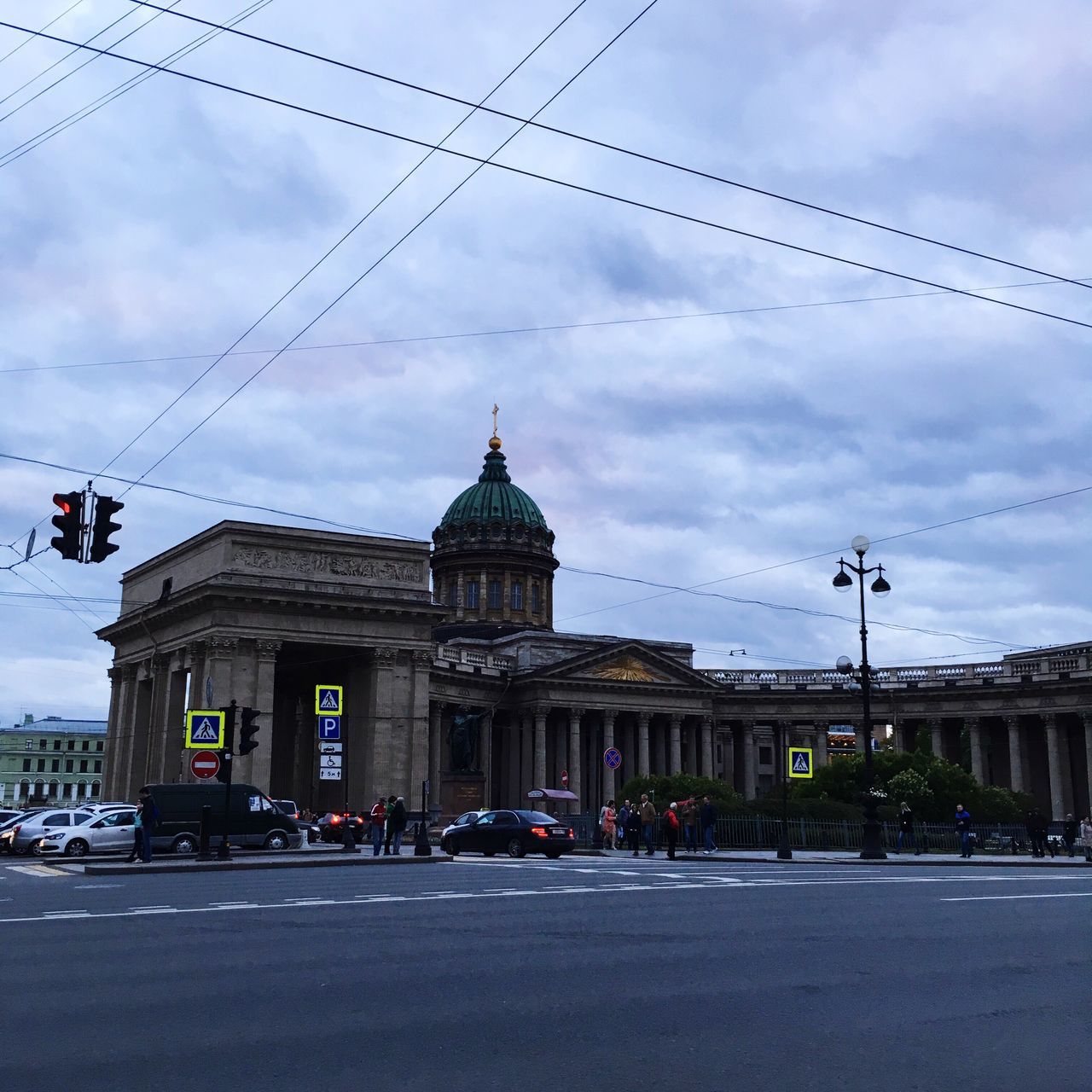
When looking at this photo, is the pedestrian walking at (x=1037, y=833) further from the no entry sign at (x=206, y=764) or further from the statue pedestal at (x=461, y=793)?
the statue pedestal at (x=461, y=793)

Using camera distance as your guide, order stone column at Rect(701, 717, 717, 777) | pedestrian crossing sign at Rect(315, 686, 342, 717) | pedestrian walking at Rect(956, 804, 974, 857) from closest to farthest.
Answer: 1. pedestrian walking at Rect(956, 804, 974, 857)
2. pedestrian crossing sign at Rect(315, 686, 342, 717)
3. stone column at Rect(701, 717, 717, 777)

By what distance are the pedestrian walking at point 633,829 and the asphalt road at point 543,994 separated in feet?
76.5

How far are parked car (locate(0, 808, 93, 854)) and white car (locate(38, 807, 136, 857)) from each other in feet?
3.32

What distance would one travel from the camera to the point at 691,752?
3718 inches

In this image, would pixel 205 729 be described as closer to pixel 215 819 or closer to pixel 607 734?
pixel 215 819

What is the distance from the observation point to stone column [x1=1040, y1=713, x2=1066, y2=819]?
3216 inches

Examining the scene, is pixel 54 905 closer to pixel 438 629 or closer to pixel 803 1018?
pixel 803 1018

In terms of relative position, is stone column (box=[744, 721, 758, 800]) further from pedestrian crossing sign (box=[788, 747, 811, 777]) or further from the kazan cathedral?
pedestrian crossing sign (box=[788, 747, 811, 777])

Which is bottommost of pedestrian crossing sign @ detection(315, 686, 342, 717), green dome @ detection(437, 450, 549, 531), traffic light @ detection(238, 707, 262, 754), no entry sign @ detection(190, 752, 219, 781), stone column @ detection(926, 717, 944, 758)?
no entry sign @ detection(190, 752, 219, 781)

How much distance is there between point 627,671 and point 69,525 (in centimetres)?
A: 7076

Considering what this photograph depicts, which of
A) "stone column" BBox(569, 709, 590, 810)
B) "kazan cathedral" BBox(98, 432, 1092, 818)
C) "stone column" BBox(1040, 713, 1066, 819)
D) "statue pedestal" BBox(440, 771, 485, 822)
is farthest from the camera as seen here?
"stone column" BBox(569, 709, 590, 810)

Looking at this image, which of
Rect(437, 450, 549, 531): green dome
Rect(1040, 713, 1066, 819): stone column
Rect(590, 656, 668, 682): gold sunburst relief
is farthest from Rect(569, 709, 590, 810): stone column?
Rect(1040, 713, 1066, 819): stone column

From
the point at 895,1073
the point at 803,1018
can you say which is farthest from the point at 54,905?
the point at 895,1073

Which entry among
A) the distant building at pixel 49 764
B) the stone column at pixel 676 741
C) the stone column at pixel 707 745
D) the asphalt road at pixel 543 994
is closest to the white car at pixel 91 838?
the asphalt road at pixel 543 994
